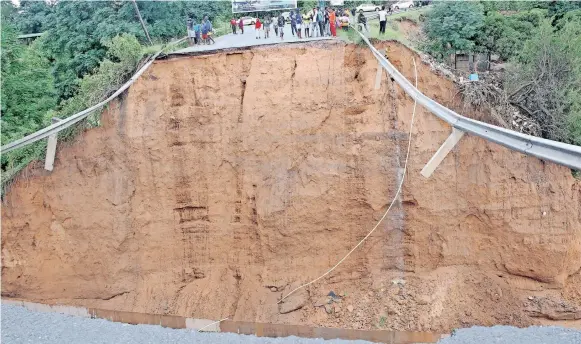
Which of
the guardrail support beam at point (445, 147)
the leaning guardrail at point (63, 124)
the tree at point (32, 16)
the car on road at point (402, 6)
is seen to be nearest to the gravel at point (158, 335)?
the guardrail support beam at point (445, 147)

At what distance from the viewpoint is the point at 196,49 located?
1350cm

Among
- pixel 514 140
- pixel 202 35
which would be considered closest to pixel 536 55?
pixel 202 35

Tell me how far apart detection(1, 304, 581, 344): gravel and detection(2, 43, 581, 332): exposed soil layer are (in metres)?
0.44

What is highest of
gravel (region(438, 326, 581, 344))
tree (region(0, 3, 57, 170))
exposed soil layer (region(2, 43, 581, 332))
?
tree (region(0, 3, 57, 170))

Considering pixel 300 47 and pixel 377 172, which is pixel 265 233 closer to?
pixel 377 172

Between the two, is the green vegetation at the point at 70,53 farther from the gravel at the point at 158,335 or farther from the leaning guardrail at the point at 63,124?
the gravel at the point at 158,335

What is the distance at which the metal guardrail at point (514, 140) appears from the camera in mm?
5869

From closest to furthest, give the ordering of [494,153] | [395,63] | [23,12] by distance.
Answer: [494,153], [395,63], [23,12]

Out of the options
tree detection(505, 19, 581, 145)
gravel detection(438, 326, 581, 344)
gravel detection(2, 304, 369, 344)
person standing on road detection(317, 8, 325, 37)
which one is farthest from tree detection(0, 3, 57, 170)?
tree detection(505, 19, 581, 145)

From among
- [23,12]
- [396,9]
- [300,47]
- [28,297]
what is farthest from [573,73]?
[23,12]

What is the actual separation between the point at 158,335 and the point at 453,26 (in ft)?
60.3

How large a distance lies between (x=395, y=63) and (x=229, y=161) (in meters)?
4.12

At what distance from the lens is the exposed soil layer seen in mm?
11375

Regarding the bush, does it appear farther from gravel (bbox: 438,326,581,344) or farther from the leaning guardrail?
gravel (bbox: 438,326,581,344)
